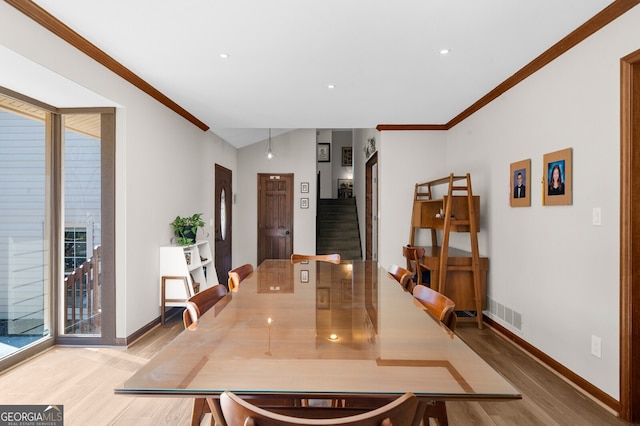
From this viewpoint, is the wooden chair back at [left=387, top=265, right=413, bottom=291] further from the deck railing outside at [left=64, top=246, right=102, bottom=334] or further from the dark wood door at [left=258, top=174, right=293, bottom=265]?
the dark wood door at [left=258, top=174, right=293, bottom=265]

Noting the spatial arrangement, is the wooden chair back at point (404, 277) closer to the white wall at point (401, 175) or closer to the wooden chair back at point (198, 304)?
the wooden chair back at point (198, 304)

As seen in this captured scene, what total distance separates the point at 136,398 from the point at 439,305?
2.09 meters

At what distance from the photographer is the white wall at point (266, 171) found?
7113 mm

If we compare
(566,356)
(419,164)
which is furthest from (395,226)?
(566,356)

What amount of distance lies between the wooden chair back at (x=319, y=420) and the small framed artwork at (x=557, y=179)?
2479mm

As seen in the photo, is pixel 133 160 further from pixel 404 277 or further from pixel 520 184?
pixel 520 184

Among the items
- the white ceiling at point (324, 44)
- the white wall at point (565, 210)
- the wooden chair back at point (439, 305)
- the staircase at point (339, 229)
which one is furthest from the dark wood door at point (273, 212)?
the wooden chair back at point (439, 305)

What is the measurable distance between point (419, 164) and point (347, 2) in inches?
130

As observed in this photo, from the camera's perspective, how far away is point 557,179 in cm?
271

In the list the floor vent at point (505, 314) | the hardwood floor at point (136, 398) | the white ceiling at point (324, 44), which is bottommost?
the hardwood floor at point (136, 398)

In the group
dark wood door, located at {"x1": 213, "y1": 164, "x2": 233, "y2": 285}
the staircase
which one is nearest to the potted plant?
dark wood door, located at {"x1": 213, "y1": 164, "x2": 233, "y2": 285}

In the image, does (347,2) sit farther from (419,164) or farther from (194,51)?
(419,164)
